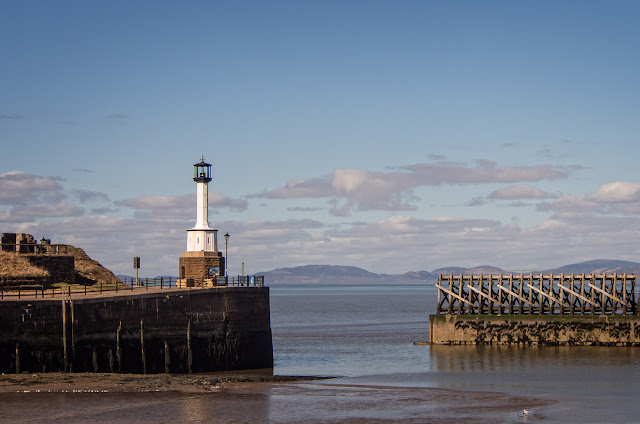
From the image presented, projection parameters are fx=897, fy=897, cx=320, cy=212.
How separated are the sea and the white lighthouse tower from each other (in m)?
7.48

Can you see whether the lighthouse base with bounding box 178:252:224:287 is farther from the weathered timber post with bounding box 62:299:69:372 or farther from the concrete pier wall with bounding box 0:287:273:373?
the weathered timber post with bounding box 62:299:69:372

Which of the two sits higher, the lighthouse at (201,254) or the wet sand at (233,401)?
the lighthouse at (201,254)

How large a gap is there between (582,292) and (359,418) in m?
27.5

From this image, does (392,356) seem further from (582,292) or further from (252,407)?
(252,407)

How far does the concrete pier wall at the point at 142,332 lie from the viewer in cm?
3634

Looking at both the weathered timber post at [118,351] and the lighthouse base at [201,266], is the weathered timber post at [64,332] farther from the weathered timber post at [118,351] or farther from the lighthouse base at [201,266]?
the lighthouse base at [201,266]

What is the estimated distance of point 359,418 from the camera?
2927cm

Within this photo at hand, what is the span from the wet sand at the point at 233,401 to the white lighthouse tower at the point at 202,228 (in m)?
12.1

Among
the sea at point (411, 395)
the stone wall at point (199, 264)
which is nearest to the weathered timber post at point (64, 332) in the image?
the sea at point (411, 395)

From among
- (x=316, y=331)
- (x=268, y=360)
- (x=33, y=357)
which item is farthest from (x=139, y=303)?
(x=316, y=331)

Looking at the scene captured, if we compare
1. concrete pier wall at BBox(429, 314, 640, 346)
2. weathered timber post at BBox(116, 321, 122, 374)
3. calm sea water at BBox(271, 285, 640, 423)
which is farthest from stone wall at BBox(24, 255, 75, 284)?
concrete pier wall at BBox(429, 314, 640, 346)

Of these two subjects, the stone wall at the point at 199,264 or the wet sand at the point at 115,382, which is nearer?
the wet sand at the point at 115,382

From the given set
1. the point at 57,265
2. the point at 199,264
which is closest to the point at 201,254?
the point at 199,264

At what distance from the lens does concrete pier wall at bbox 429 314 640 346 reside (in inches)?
1970
